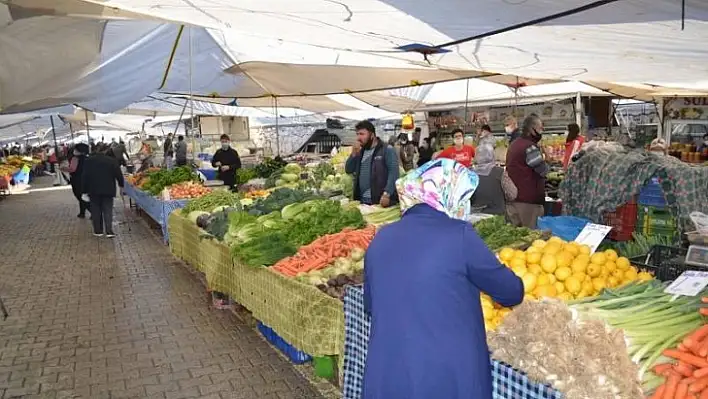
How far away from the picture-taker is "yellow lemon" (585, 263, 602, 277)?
10.6 ft

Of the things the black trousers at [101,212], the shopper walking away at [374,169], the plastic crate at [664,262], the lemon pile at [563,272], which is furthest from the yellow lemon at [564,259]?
the black trousers at [101,212]

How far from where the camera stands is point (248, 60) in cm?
896

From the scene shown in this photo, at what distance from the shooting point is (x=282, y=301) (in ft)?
15.2

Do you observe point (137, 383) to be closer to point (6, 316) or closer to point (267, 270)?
point (267, 270)

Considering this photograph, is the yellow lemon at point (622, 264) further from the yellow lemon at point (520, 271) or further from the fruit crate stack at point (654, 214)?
the fruit crate stack at point (654, 214)

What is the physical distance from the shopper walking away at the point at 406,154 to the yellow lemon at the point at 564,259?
39.6 ft

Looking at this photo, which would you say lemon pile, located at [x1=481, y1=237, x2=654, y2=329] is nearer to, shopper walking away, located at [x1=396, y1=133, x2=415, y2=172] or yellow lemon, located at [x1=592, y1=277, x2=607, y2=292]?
yellow lemon, located at [x1=592, y1=277, x2=607, y2=292]

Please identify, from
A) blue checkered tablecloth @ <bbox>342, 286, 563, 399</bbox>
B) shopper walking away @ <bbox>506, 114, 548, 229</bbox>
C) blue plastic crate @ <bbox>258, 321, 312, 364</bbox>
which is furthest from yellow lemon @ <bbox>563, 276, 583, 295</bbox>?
shopper walking away @ <bbox>506, 114, 548, 229</bbox>

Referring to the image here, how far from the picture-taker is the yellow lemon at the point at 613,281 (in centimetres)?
325

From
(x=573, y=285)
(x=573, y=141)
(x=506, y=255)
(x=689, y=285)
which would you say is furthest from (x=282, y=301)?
(x=573, y=141)

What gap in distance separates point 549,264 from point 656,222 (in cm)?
335

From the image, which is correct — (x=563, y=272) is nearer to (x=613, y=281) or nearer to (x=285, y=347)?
(x=613, y=281)

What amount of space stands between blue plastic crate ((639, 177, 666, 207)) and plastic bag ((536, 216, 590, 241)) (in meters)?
Result: 1.16

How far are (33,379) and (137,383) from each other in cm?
95
